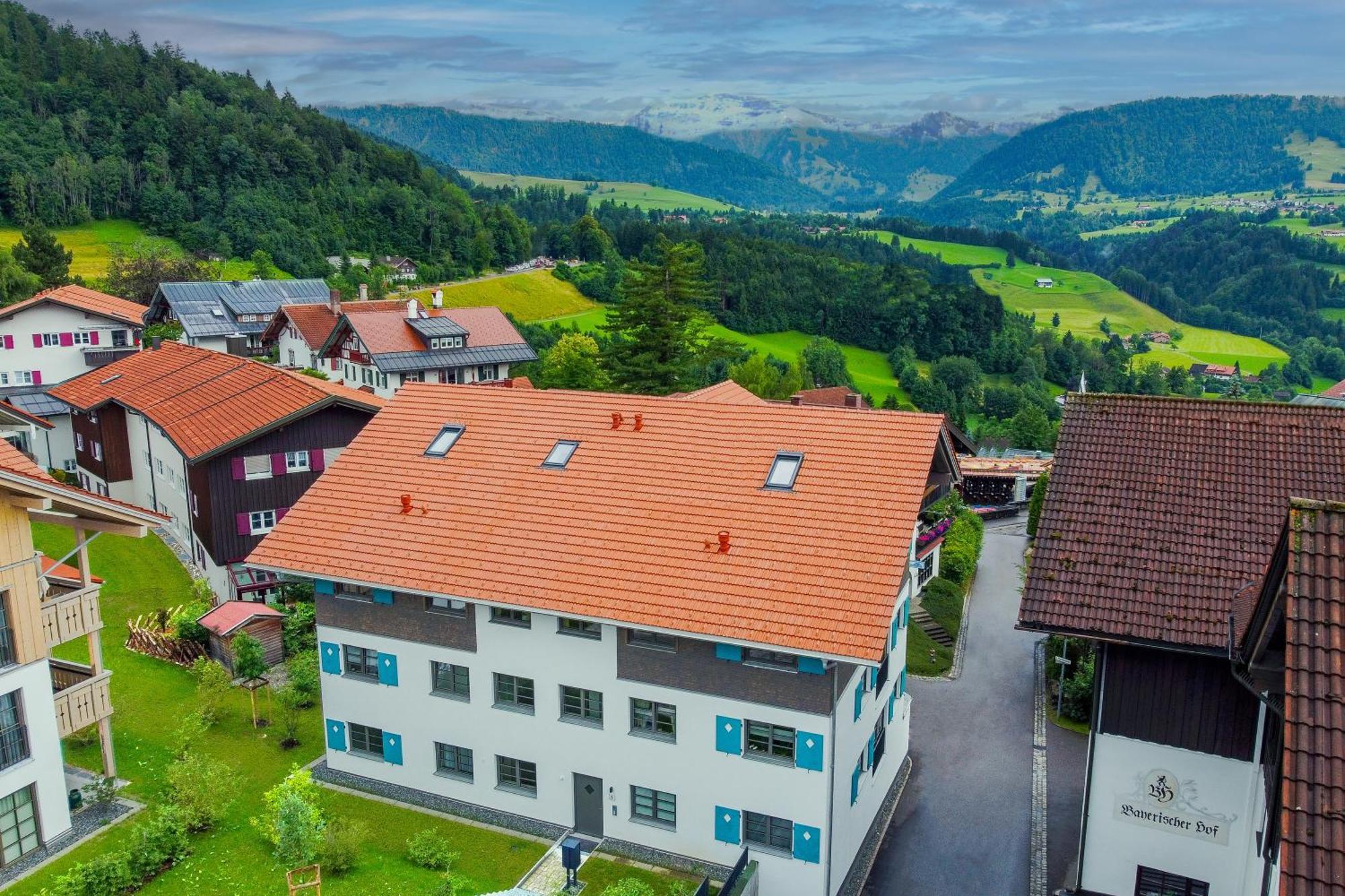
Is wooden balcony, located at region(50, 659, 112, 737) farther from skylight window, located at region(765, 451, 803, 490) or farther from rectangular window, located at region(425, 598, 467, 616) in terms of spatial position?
skylight window, located at region(765, 451, 803, 490)

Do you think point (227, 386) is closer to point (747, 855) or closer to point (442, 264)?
point (747, 855)

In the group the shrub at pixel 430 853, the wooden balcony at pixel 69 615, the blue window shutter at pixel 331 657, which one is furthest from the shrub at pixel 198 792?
the shrub at pixel 430 853

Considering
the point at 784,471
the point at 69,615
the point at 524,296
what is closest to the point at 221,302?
the point at 524,296

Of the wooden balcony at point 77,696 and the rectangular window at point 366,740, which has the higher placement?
the wooden balcony at point 77,696

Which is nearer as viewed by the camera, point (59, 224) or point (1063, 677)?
point (1063, 677)

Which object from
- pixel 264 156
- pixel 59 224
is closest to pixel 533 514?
pixel 59 224

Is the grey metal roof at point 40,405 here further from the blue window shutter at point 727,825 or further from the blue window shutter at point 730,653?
the blue window shutter at point 727,825

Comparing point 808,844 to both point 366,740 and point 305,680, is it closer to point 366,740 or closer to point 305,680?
point 366,740
